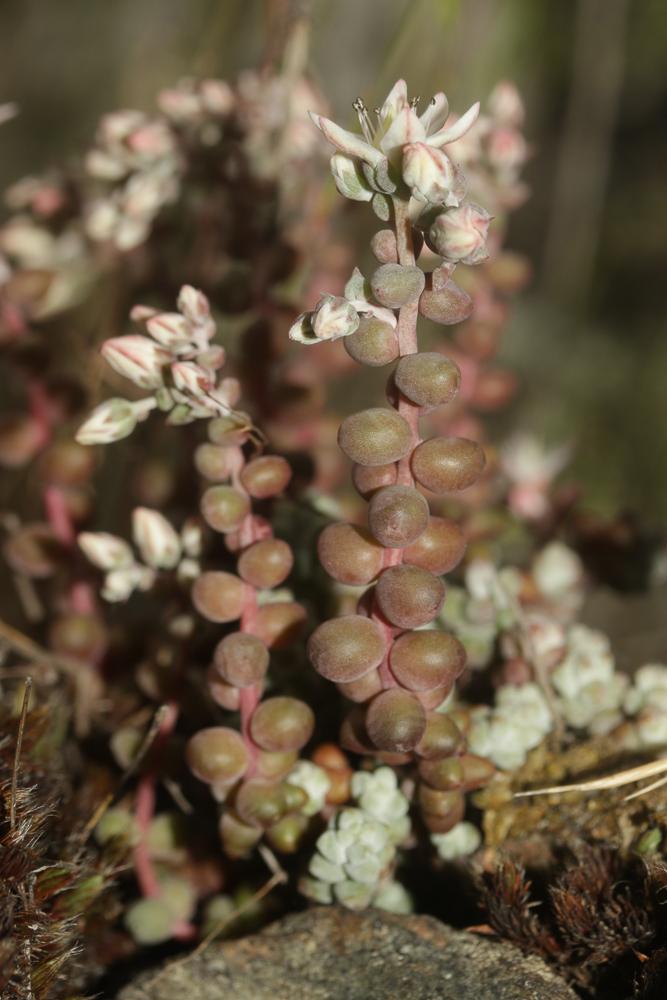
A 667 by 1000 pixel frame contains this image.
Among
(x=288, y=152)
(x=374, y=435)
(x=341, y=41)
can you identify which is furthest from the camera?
(x=341, y=41)

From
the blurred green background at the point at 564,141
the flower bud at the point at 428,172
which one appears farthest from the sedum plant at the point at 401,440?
the blurred green background at the point at 564,141

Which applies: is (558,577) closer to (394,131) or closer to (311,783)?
(311,783)

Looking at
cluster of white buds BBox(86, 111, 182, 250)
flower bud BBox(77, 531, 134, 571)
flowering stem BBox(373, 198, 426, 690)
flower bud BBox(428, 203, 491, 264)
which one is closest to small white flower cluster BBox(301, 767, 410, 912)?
flowering stem BBox(373, 198, 426, 690)

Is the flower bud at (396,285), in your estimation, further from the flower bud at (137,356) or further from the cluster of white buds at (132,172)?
the cluster of white buds at (132,172)

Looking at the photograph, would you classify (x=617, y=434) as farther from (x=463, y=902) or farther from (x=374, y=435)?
(x=374, y=435)

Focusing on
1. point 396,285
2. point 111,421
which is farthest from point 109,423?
point 396,285

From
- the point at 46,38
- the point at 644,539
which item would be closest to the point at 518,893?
the point at 644,539

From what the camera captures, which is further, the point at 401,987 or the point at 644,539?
the point at 644,539

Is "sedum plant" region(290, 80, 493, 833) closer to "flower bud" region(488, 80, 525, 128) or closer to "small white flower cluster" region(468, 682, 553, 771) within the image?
"small white flower cluster" region(468, 682, 553, 771)
